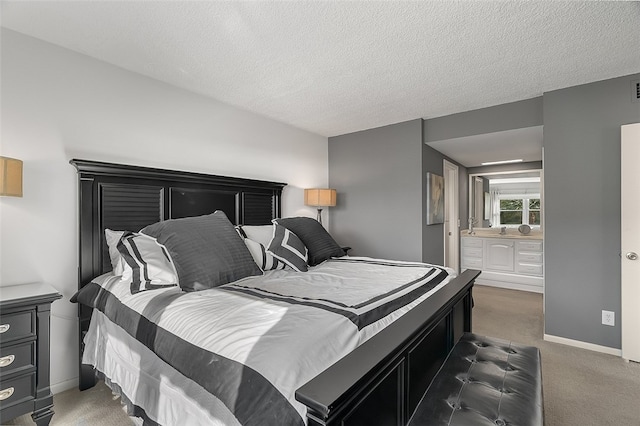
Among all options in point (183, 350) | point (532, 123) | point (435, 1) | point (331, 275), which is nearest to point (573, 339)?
point (532, 123)

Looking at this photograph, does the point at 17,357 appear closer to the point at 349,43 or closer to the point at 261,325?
the point at 261,325

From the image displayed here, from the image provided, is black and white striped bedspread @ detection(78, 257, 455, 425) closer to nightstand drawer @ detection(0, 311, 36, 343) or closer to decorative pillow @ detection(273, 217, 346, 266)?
nightstand drawer @ detection(0, 311, 36, 343)

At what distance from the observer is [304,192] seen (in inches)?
164

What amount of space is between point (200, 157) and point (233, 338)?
7.38ft

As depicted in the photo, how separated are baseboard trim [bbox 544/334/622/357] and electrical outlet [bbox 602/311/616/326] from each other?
0.22 m

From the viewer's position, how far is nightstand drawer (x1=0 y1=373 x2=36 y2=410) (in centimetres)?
159

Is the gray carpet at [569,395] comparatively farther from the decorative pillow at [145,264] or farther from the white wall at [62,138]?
the decorative pillow at [145,264]

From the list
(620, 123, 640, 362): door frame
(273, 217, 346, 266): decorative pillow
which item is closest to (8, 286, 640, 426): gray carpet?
(620, 123, 640, 362): door frame

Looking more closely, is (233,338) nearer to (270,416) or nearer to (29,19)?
(270,416)

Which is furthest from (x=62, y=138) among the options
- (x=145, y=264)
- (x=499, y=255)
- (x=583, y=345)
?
(x=499, y=255)

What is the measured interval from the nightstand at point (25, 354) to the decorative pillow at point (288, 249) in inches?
56.0

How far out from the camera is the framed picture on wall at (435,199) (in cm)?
395

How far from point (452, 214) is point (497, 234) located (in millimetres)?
872

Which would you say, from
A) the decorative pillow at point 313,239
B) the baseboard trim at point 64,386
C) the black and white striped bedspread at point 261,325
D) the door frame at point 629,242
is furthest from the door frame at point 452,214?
the baseboard trim at point 64,386
